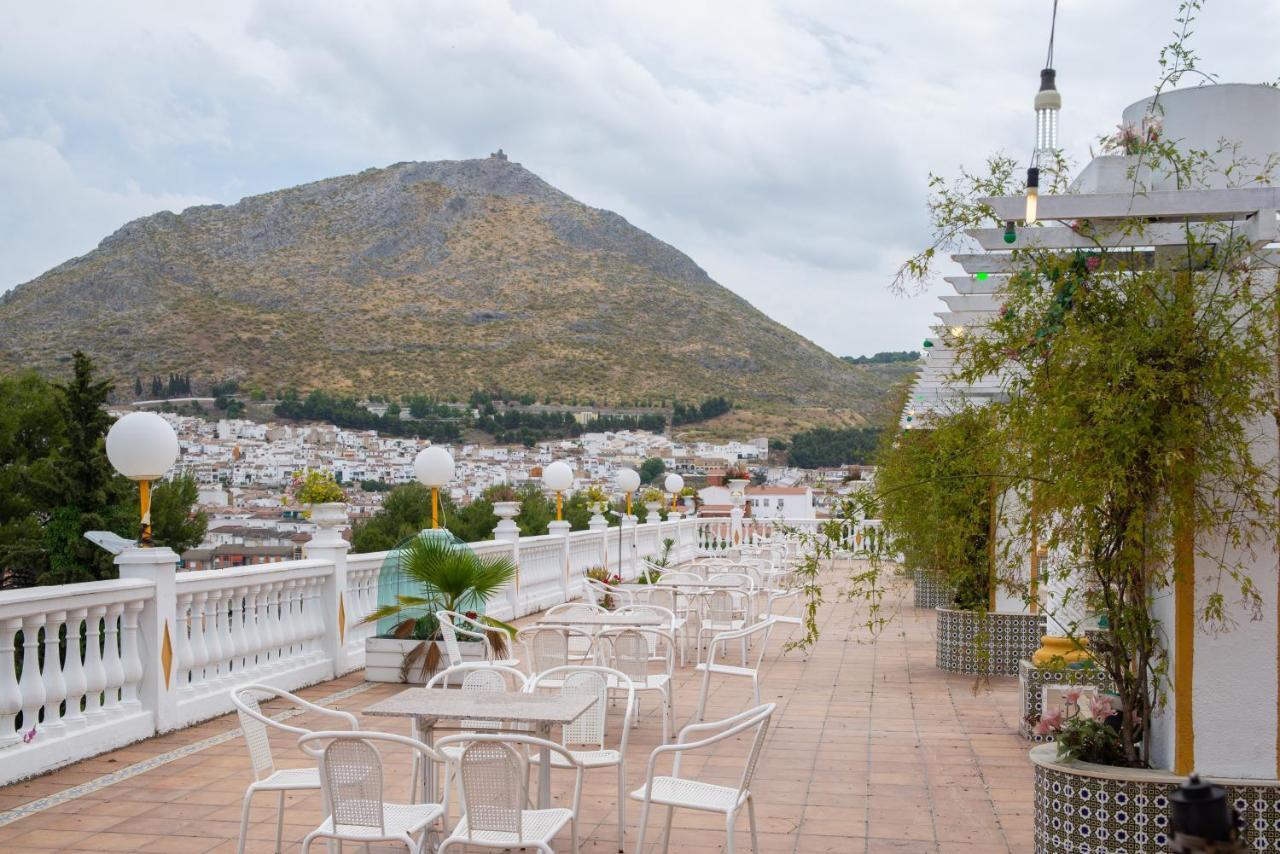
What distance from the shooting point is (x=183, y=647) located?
7.53 meters

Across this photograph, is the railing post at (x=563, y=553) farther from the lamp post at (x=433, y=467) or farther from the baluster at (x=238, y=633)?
the baluster at (x=238, y=633)

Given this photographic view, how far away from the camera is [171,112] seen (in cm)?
6850

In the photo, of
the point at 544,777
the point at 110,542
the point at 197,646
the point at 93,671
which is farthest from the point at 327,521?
the point at 544,777

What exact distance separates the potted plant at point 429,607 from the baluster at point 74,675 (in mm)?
3071

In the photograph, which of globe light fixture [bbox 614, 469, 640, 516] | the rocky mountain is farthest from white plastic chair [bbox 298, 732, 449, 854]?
the rocky mountain

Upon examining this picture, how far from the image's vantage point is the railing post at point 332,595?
973cm

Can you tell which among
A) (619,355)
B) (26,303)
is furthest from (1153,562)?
(26,303)

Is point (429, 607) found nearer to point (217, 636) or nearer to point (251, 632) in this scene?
point (251, 632)

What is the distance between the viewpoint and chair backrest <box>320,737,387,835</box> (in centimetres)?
394

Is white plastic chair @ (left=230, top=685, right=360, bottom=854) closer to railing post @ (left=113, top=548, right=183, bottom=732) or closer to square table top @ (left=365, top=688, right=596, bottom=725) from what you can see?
square table top @ (left=365, top=688, right=596, bottom=725)

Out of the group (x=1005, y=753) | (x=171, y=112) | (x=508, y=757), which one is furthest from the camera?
(x=171, y=112)

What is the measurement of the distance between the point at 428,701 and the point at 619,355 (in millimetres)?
54409

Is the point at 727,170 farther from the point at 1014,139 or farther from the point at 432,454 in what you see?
the point at 1014,139

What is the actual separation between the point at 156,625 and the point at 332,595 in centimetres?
271
